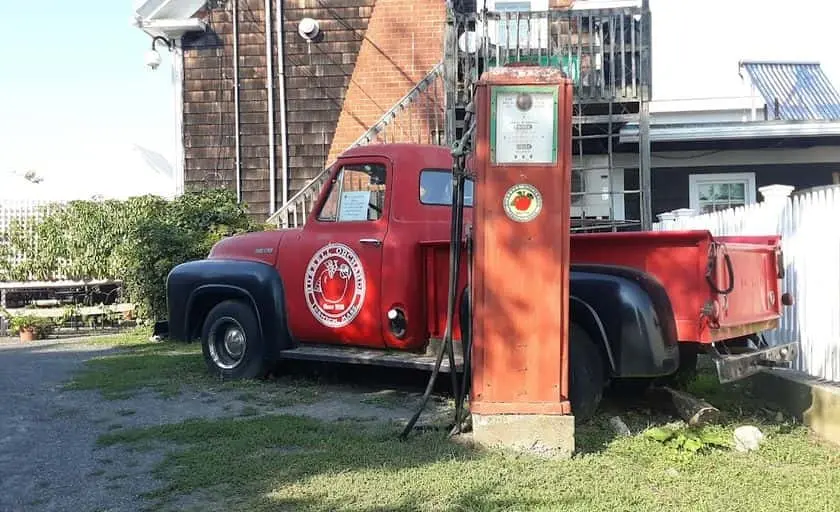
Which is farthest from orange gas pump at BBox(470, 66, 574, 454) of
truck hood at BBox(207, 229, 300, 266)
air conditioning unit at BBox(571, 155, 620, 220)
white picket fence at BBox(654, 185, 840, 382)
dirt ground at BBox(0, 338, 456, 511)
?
air conditioning unit at BBox(571, 155, 620, 220)

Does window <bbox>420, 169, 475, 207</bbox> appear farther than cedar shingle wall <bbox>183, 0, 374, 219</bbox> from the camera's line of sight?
No

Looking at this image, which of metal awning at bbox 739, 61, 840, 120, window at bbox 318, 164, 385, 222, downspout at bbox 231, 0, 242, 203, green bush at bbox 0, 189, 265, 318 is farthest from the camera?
metal awning at bbox 739, 61, 840, 120

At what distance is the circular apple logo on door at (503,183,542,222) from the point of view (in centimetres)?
458

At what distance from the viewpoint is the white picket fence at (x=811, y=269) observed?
5.57m

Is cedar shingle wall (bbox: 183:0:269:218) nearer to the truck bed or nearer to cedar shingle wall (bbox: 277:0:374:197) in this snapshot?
cedar shingle wall (bbox: 277:0:374:197)

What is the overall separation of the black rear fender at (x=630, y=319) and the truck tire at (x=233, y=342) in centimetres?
327

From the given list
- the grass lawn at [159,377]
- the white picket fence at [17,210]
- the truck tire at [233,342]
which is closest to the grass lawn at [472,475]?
the grass lawn at [159,377]

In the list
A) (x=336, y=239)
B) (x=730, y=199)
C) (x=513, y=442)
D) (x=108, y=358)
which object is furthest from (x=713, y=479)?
(x=730, y=199)

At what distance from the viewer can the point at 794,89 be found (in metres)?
20.4

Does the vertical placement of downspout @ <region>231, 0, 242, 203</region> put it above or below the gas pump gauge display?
above

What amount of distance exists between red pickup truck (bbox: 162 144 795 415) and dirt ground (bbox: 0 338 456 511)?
472 millimetres

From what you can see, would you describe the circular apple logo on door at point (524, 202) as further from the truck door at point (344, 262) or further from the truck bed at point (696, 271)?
the truck door at point (344, 262)

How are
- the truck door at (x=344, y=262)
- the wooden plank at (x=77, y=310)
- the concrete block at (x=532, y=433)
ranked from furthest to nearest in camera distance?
the wooden plank at (x=77, y=310) → the truck door at (x=344, y=262) → the concrete block at (x=532, y=433)

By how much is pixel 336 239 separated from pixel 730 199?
909 cm
